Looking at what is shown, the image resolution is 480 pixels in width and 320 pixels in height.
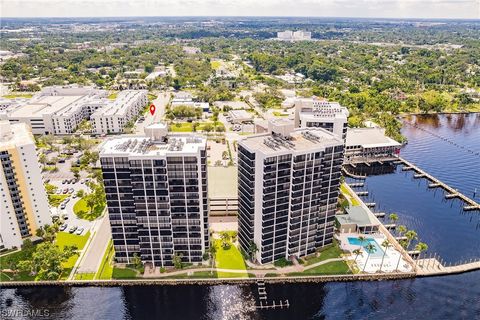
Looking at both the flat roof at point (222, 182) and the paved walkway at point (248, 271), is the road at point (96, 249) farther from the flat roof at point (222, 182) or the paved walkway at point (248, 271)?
the flat roof at point (222, 182)

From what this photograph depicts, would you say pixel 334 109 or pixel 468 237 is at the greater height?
pixel 334 109

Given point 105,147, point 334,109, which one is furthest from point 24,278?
point 334,109

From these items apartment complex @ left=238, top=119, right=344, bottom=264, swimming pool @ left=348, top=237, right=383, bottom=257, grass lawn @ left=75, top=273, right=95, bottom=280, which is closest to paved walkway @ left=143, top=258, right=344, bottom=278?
apartment complex @ left=238, top=119, right=344, bottom=264

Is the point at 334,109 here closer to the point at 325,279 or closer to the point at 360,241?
the point at 360,241

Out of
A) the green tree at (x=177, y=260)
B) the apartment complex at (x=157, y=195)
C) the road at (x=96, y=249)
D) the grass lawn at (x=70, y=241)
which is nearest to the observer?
the apartment complex at (x=157, y=195)

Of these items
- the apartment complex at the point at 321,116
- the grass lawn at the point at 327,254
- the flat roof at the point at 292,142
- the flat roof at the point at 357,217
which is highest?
the flat roof at the point at 292,142

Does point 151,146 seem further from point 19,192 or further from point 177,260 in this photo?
point 19,192

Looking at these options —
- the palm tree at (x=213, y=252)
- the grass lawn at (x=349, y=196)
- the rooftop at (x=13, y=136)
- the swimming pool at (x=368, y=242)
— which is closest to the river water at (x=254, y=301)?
the palm tree at (x=213, y=252)
